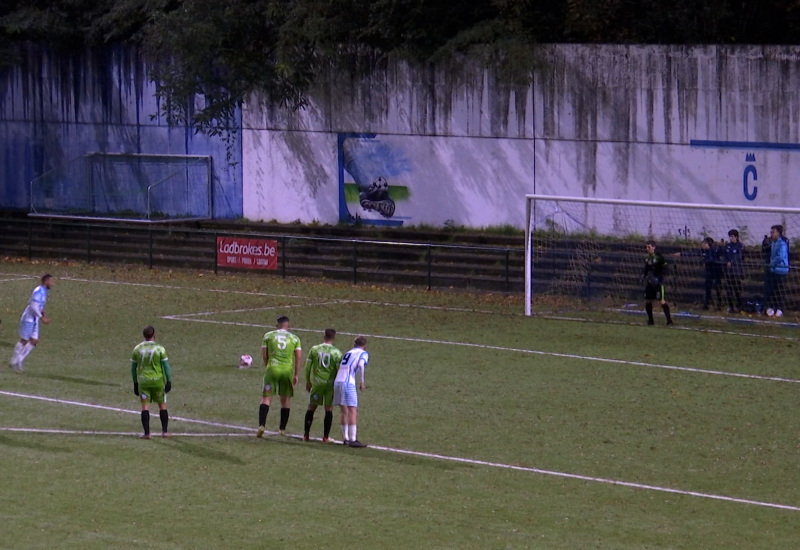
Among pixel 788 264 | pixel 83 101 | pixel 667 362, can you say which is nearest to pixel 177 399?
pixel 667 362

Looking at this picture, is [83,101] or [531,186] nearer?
[531,186]

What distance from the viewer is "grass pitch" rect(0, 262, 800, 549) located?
510 inches

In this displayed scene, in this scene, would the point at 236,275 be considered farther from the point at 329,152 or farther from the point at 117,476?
the point at 117,476

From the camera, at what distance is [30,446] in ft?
54.1

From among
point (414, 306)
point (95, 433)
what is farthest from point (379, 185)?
point (95, 433)

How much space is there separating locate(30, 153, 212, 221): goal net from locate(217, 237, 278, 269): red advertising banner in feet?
18.5

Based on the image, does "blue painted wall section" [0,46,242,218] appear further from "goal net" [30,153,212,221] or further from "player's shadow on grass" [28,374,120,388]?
"player's shadow on grass" [28,374,120,388]

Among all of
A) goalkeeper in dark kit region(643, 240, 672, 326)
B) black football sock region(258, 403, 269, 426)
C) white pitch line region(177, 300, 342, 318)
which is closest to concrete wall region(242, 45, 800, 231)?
goalkeeper in dark kit region(643, 240, 672, 326)

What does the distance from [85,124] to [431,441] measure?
31056 mm

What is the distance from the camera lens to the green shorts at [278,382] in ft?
56.2

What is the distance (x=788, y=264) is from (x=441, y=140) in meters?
12.5

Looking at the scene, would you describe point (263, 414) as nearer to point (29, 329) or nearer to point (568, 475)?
point (568, 475)

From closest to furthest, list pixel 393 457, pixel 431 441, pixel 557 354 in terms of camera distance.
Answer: pixel 393 457 → pixel 431 441 → pixel 557 354

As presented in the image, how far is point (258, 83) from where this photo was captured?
39469 mm
